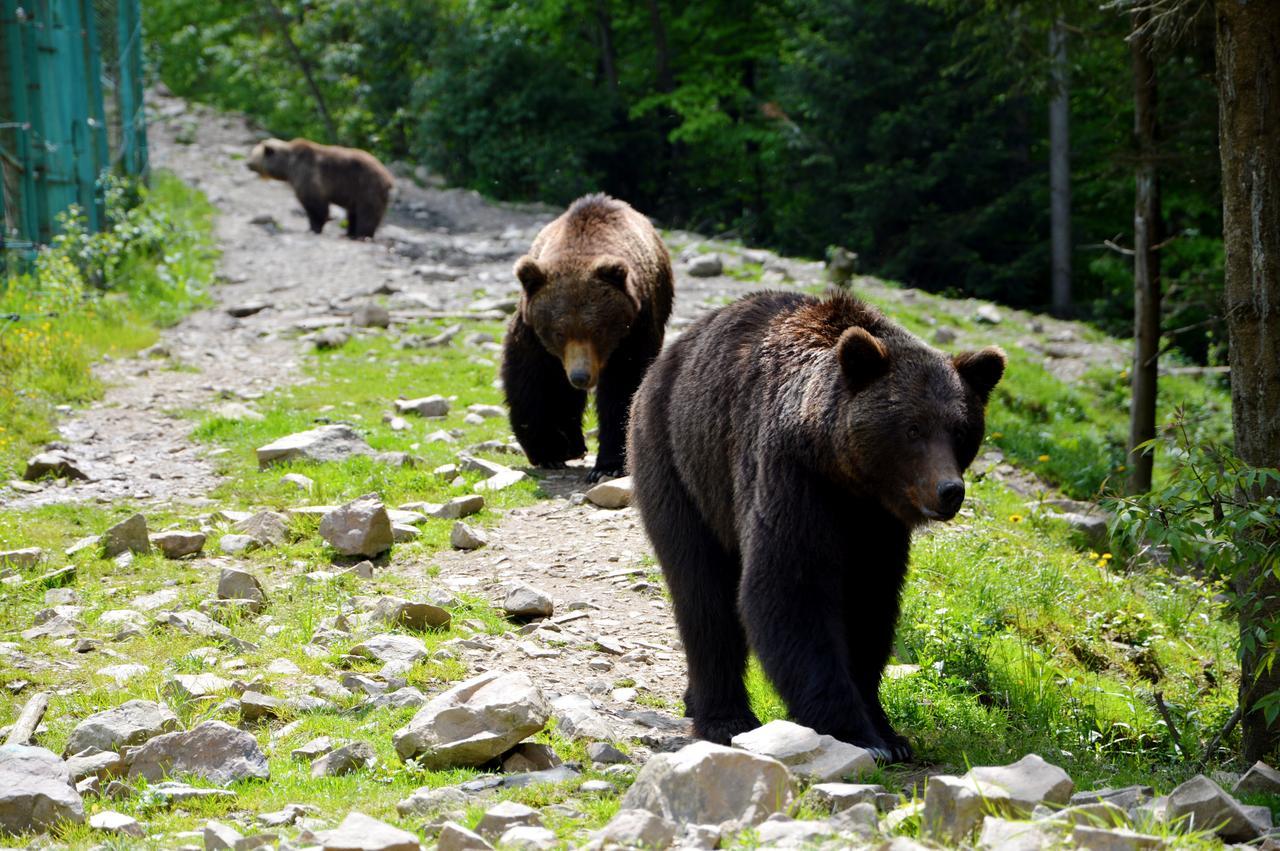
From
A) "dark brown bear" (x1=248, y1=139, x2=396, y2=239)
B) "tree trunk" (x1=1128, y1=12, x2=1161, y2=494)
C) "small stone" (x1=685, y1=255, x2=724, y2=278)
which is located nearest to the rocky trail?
"tree trunk" (x1=1128, y1=12, x2=1161, y2=494)

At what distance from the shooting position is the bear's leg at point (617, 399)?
8.88 meters

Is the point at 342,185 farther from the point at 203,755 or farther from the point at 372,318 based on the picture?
the point at 203,755

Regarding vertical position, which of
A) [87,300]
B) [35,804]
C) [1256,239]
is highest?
[1256,239]

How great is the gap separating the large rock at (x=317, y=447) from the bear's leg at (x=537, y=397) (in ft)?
3.48

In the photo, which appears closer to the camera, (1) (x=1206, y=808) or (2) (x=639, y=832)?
(2) (x=639, y=832)

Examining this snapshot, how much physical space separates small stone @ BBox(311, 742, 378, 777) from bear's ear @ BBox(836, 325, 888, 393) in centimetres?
204

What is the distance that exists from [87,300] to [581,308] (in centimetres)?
736

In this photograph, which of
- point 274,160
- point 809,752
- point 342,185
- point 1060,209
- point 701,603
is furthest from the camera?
point 274,160

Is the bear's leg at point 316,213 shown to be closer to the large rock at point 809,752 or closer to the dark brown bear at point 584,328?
the dark brown bear at point 584,328

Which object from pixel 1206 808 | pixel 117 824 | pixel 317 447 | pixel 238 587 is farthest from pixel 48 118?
pixel 1206 808

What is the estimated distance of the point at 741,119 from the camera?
29.4 meters

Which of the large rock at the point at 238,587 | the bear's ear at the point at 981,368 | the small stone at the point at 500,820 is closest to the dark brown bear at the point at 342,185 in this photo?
the large rock at the point at 238,587

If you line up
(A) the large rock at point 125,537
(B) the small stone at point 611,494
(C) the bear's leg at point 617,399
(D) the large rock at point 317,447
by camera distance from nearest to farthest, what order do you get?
(A) the large rock at point 125,537, (B) the small stone at point 611,494, (C) the bear's leg at point 617,399, (D) the large rock at point 317,447

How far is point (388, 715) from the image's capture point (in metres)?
5.00
